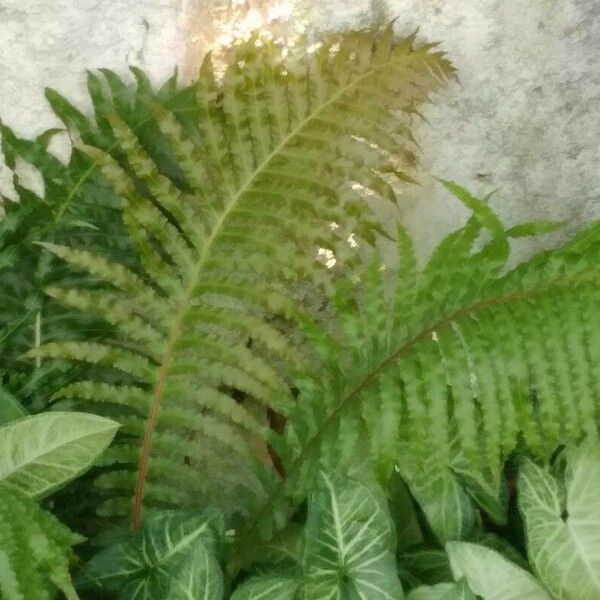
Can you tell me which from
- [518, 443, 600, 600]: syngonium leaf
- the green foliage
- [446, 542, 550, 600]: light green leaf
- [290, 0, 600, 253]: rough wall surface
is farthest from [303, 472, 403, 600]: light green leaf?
[290, 0, 600, 253]: rough wall surface

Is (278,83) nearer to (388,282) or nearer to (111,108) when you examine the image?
(111,108)

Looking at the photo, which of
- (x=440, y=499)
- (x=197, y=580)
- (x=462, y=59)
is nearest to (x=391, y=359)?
(x=440, y=499)

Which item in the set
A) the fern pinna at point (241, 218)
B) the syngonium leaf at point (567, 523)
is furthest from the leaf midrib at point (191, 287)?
the syngonium leaf at point (567, 523)

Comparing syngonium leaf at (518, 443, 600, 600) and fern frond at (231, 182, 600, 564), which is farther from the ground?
fern frond at (231, 182, 600, 564)

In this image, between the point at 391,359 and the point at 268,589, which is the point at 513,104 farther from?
the point at 268,589

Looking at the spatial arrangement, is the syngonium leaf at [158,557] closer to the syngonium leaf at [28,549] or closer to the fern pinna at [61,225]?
the syngonium leaf at [28,549]

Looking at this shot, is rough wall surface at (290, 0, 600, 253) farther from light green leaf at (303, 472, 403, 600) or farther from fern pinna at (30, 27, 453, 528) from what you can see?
light green leaf at (303, 472, 403, 600)
